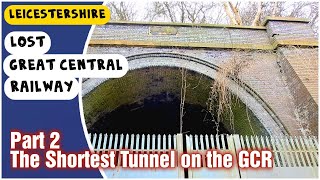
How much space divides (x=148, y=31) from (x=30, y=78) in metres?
4.52

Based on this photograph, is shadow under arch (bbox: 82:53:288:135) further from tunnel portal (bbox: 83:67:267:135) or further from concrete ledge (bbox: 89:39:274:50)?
A: concrete ledge (bbox: 89:39:274:50)

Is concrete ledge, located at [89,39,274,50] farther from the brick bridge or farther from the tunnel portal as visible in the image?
the tunnel portal

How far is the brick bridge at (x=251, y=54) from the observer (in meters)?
7.66

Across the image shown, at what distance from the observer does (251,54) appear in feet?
28.2

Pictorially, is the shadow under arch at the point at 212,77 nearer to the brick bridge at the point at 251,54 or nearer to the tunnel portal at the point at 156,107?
the brick bridge at the point at 251,54

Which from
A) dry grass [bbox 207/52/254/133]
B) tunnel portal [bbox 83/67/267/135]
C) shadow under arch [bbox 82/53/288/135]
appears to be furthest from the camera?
tunnel portal [bbox 83/67/267/135]

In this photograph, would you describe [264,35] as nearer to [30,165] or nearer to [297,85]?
[297,85]

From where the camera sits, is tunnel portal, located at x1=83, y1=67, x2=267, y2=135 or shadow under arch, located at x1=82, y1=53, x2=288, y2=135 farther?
tunnel portal, located at x1=83, y1=67, x2=267, y2=135

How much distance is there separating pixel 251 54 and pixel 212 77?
118 cm

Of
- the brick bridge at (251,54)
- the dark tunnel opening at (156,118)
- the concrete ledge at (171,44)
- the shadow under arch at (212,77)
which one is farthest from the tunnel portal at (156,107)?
the concrete ledge at (171,44)

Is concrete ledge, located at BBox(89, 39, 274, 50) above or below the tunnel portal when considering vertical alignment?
above

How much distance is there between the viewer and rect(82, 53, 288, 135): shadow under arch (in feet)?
25.0

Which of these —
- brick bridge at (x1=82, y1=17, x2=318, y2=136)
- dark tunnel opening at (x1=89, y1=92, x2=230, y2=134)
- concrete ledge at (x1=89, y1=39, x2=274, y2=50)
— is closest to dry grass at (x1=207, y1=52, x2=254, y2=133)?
brick bridge at (x1=82, y1=17, x2=318, y2=136)

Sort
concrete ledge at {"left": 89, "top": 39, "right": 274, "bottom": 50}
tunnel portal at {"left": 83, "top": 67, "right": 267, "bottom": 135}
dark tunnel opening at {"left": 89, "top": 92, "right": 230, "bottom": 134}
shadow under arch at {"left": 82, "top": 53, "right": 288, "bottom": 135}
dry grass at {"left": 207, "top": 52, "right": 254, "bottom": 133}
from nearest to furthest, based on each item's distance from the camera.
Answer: shadow under arch at {"left": 82, "top": 53, "right": 288, "bottom": 135}
dry grass at {"left": 207, "top": 52, "right": 254, "bottom": 133}
tunnel portal at {"left": 83, "top": 67, "right": 267, "bottom": 135}
concrete ledge at {"left": 89, "top": 39, "right": 274, "bottom": 50}
dark tunnel opening at {"left": 89, "top": 92, "right": 230, "bottom": 134}
